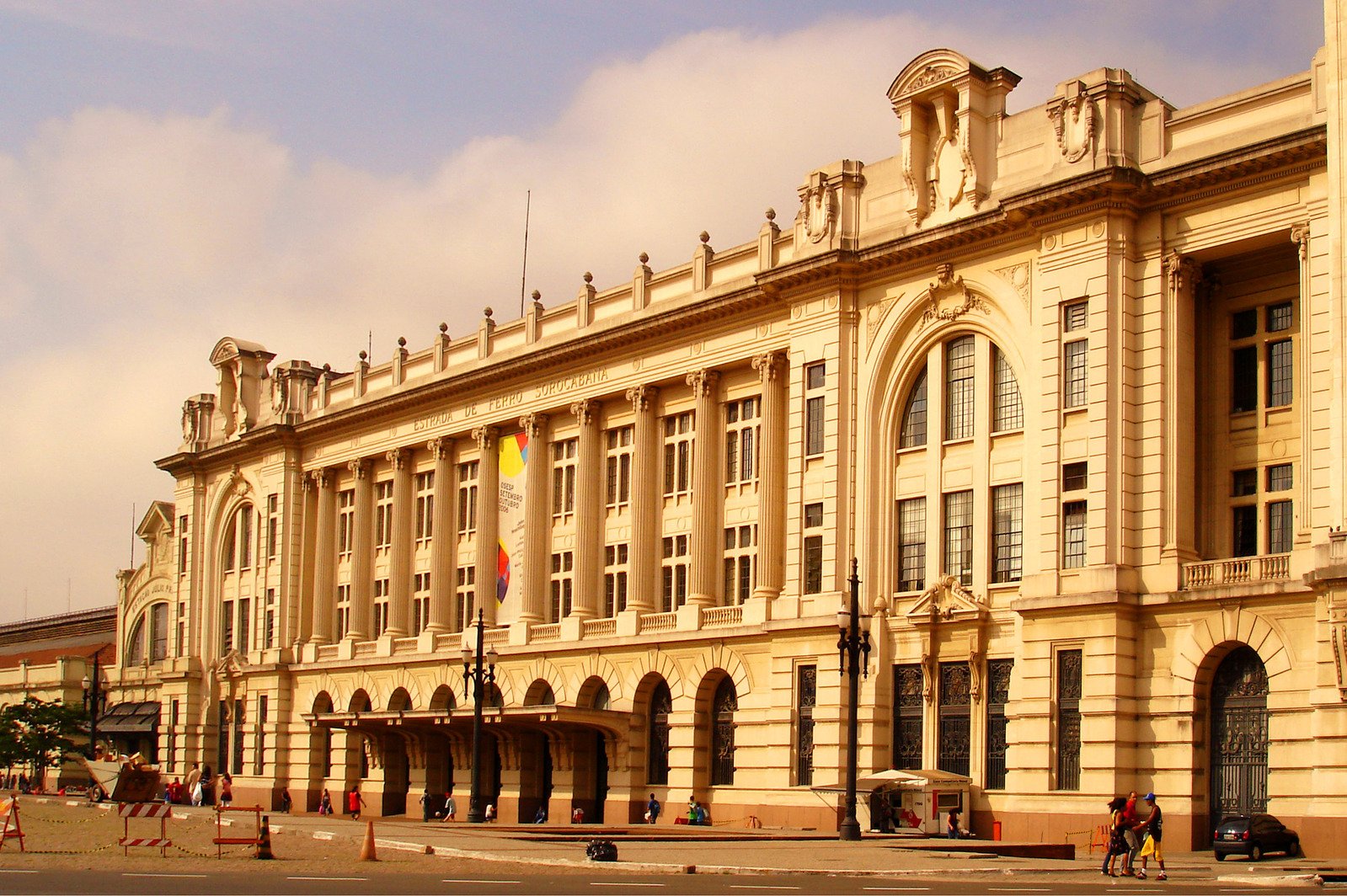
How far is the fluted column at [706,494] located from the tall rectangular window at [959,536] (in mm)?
11354

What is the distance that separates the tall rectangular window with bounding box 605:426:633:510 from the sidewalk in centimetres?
1814

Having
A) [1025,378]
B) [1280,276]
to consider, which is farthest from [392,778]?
[1280,276]

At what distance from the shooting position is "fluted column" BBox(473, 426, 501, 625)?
7294cm

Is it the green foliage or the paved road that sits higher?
the paved road

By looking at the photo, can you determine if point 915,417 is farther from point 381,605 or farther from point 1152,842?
point 381,605

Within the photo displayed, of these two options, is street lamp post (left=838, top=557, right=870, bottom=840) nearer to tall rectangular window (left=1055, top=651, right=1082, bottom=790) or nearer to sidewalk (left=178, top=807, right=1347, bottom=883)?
sidewalk (left=178, top=807, right=1347, bottom=883)

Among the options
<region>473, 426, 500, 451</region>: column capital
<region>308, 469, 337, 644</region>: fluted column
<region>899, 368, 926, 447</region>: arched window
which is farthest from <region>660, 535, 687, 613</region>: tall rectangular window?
<region>308, 469, 337, 644</region>: fluted column

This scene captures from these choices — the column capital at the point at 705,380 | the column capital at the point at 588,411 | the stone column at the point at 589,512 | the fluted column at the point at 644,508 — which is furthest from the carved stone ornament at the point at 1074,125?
the stone column at the point at 589,512

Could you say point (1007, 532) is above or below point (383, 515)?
below

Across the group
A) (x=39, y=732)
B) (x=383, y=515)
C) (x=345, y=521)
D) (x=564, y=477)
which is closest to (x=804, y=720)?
(x=564, y=477)

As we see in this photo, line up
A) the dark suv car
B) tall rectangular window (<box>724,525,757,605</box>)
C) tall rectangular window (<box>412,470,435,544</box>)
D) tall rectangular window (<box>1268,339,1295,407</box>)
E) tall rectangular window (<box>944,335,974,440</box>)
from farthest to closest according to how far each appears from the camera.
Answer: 1. tall rectangular window (<box>412,470,435,544</box>)
2. tall rectangular window (<box>724,525,757,605</box>)
3. tall rectangular window (<box>944,335,974,440</box>)
4. tall rectangular window (<box>1268,339,1295,407</box>)
5. the dark suv car

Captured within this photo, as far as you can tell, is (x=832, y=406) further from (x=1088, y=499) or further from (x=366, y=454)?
(x=366, y=454)

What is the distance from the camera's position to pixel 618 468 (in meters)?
68.1

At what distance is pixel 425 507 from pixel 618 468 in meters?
14.0
